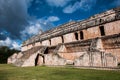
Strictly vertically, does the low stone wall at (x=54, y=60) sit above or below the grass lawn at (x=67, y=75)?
above

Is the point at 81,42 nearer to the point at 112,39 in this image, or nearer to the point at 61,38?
the point at 112,39

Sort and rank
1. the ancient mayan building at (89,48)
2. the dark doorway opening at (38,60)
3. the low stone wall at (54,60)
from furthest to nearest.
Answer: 1. the dark doorway opening at (38,60)
2. the low stone wall at (54,60)
3. the ancient mayan building at (89,48)

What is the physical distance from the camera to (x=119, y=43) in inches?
590

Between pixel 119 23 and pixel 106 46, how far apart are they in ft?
13.9

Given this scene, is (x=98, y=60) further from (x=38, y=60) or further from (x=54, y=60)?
(x=38, y=60)

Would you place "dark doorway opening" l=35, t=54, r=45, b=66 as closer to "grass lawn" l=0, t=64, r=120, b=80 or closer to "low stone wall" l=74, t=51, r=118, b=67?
"low stone wall" l=74, t=51, r=118, b=67

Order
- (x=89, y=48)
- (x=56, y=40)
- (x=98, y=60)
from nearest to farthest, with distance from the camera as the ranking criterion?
(x=98, y=60) < (x=89, y=48) < (x=56, y=40)

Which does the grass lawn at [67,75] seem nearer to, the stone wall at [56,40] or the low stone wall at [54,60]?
the low stone wall at [54,60]

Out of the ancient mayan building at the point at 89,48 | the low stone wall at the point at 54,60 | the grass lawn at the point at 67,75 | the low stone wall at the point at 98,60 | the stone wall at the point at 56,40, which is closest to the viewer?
the grass lawn at the point at 67,75

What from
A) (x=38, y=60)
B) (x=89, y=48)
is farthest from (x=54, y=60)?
(x=89, y=48)

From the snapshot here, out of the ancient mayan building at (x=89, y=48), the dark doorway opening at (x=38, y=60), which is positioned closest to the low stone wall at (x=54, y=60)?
the ancient mayan building at (x=89, y=48)

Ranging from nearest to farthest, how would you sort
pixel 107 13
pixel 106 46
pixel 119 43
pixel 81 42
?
1. pixel 119 43
2. pixel 106 46
3. pixel 81 42
4. pixel 107 13

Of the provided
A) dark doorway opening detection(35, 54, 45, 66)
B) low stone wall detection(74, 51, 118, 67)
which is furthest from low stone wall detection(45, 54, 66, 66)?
low stone wall detection(74, 51, 118, 67)

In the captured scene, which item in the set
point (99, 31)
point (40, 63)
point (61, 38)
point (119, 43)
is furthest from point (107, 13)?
point (40, 63)
